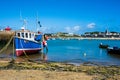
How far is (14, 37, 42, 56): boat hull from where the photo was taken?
1519 inches

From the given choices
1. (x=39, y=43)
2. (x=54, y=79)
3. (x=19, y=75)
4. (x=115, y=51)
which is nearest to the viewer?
→ (x=54, y=79)

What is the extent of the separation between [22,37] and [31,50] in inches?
178

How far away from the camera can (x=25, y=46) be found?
4044 centimetres

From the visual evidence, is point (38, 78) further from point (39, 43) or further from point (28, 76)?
point (39, 43)

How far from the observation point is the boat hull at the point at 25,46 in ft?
127

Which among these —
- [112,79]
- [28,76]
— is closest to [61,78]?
[28,76]

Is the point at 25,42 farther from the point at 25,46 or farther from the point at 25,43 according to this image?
the point at 25,46

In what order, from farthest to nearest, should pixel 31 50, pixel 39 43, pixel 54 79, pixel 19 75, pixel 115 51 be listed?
pixel 115 51 < pixel 39 43 < pixel 31 50 < pixel 19 75 < pixel 54 79

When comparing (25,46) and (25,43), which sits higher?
(25,43)

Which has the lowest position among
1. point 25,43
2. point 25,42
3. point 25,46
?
point 25,46

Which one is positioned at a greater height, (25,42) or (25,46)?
(25,42)

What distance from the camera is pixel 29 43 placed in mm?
41438

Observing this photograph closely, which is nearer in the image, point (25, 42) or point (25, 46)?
point (25, 42)

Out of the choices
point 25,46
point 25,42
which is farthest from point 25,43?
point 25,46
